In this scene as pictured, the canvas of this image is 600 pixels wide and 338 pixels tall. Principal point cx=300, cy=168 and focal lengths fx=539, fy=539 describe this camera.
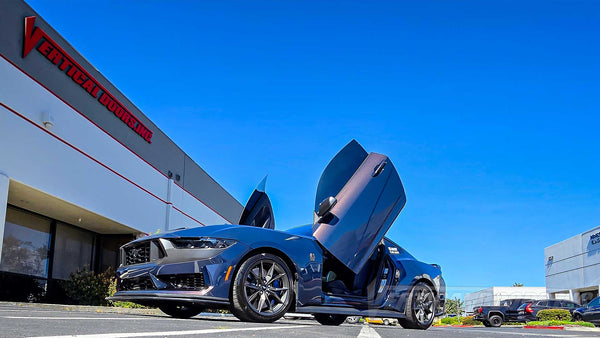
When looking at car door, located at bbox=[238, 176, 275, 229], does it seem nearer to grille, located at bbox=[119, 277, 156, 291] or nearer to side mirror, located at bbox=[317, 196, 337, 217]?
side mirror, located at bbox=[317, 196, 337, 217]

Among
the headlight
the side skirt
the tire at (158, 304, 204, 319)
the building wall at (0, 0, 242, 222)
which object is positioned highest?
the building wall at (0, 0, 242, 222)

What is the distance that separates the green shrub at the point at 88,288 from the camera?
584 inches

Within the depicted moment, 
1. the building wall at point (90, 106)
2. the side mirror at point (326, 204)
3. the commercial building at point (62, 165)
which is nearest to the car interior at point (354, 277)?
the side mirror at point (326, 204)

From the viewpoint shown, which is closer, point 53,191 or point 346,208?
point 346,208

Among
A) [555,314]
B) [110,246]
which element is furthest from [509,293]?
[110,246]

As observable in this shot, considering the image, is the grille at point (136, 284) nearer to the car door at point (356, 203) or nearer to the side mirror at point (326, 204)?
the car door at point (356, 203)

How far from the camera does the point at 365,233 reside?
6102 millimetres

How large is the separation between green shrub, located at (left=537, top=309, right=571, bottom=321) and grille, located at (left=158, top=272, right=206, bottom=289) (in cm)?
2243

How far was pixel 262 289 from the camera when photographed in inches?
201

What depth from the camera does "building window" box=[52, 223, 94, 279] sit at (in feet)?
54.1

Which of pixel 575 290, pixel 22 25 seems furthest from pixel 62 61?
pixel 575 290

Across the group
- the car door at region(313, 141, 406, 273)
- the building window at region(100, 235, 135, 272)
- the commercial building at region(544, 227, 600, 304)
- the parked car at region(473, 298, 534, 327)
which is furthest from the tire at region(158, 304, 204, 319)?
the commercial building at region(544, 227, 600, 304)

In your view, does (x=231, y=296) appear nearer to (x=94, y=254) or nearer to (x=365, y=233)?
(x=365, y=233)

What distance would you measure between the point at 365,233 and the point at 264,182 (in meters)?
1.62
